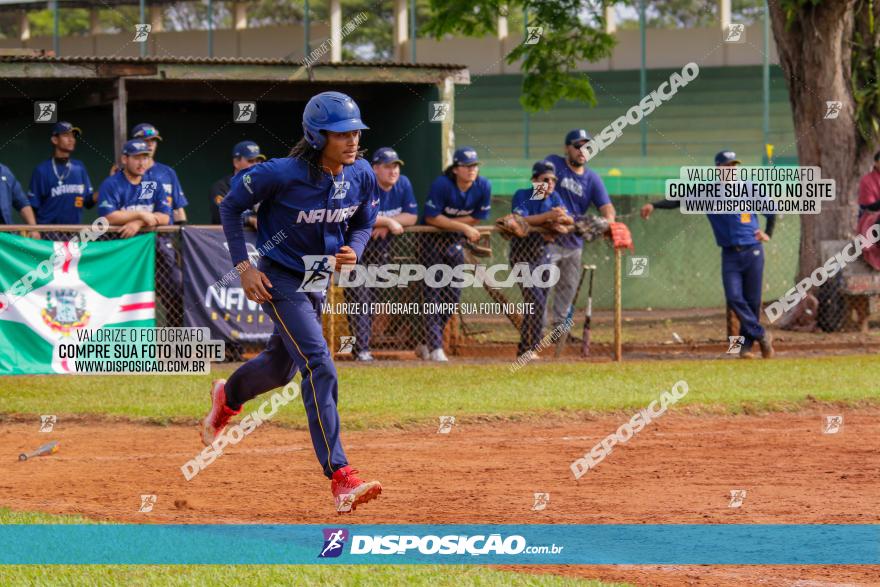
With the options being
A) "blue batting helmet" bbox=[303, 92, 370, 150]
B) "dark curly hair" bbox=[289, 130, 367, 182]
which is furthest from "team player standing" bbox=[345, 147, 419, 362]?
"blue batting helmet" bbox=[303, 92, 370, 150]

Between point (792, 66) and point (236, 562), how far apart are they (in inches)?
558

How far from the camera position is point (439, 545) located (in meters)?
6.64

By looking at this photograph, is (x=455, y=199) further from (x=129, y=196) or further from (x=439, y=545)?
(x=439, y=545)

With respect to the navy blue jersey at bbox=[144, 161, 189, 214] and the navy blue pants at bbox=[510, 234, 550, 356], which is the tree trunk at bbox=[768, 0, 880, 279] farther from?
the navy blue jersey at bbox=[144, 161, 189, 214]

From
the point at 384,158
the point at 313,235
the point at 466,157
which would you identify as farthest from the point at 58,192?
the point at 313,235

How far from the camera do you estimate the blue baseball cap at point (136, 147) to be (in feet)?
47.3

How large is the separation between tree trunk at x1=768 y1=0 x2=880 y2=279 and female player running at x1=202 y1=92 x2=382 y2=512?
11744 millimetres

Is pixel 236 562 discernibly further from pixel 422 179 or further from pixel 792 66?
pixel 792 66

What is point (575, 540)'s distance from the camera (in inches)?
270

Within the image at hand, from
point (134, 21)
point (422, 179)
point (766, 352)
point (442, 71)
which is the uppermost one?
point (134, 21)

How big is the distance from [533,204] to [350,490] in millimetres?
Result: 8433

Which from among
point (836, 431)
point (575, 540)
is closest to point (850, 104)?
point (836, 431)

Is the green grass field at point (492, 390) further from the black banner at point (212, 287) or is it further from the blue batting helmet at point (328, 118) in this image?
the blue batting helmet at point (328, 118)

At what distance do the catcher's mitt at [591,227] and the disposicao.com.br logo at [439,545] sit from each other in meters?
8.47
